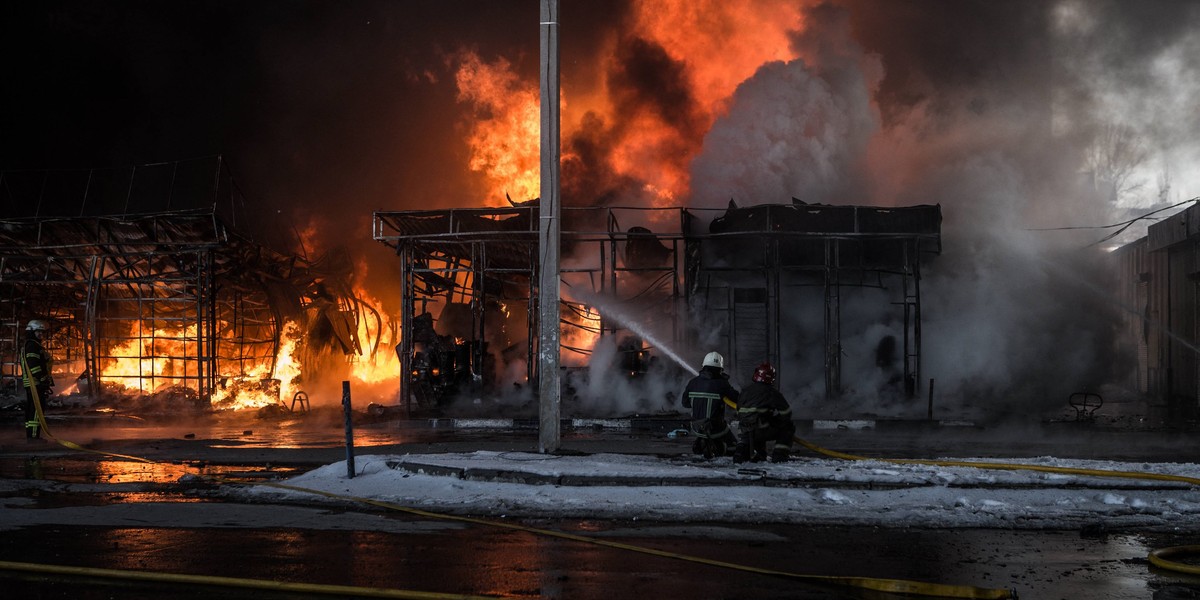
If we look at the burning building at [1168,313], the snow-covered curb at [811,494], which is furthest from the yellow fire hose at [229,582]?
the burning building at [1168,313]

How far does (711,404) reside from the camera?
34.4 feet

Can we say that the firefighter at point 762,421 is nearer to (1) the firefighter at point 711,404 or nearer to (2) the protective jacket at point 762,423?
(2) the protective jacket at point 762,423

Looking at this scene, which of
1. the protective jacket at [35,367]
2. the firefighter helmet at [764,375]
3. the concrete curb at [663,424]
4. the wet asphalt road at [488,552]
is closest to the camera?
the wet asphalt road at [488,552]

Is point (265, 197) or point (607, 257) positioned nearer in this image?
point (607, 257)

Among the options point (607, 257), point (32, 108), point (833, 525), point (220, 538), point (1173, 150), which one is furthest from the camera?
point (1173, 150)

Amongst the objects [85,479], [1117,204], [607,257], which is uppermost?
[1117,204]

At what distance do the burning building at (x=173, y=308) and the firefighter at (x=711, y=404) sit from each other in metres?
14.5

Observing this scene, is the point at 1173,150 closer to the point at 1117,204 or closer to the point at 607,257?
the point at 1117,204

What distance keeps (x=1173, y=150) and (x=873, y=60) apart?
16.5 meters

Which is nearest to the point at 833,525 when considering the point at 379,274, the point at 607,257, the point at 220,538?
the point at 220,538

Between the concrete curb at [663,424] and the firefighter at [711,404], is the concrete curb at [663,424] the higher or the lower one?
the lower one

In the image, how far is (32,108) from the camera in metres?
34.3

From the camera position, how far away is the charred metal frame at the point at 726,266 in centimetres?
2044

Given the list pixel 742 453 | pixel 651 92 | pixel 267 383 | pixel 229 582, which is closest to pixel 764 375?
pixel 742 453
